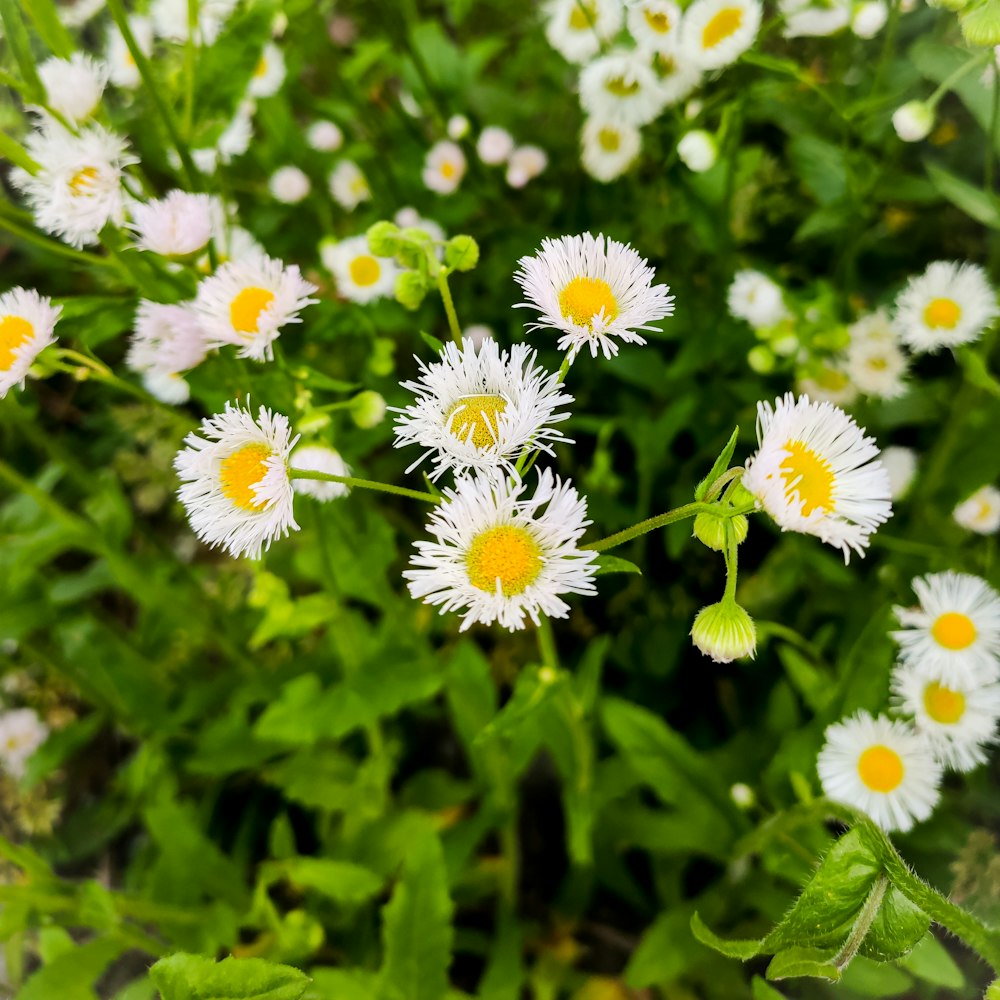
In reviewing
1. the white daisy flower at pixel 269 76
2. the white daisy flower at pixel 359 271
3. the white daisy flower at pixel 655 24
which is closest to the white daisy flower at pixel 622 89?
the white daisy flower at pixel 655 24

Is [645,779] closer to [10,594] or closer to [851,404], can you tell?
[851,404]

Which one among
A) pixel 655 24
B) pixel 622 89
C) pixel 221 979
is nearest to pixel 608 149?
pixel 622 89

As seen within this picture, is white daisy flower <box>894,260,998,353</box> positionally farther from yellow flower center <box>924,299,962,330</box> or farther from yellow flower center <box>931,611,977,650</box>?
yellow flower center <box>931,611,977,650</box>

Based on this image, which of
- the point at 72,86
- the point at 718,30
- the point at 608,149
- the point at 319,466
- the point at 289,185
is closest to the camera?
the point at 319,466

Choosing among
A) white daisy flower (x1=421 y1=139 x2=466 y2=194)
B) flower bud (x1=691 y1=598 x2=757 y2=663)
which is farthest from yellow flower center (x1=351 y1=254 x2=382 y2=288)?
flower bud (x1=691 y1=598 x2=757 y2=663)

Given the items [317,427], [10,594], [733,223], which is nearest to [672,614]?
[733,223]

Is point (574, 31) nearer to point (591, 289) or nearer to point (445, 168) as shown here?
point (445, 168)
